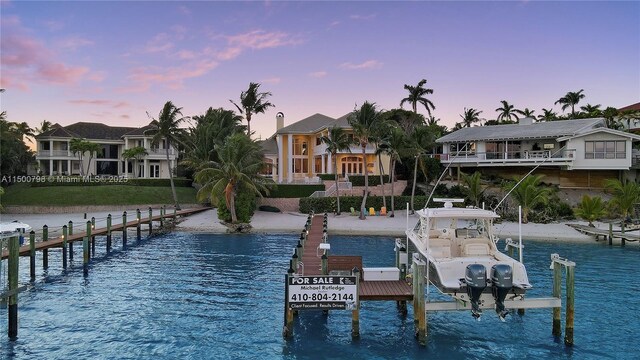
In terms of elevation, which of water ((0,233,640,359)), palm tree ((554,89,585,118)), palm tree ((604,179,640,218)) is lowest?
water ((0,233,640,359))

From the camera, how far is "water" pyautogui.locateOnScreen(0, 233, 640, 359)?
13836 millimetres

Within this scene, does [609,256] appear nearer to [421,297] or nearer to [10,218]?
[421,297]

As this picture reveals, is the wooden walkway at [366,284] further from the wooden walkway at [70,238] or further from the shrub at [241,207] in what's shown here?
the shrub at [241,207]

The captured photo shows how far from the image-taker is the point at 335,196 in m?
49.8

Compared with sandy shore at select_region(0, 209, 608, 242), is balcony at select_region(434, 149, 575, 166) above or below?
above

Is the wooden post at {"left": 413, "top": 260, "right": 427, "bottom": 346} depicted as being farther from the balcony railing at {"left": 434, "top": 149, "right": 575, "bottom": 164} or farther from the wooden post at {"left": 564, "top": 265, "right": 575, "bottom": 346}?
the balcony railing at {"left": 434, "top": 149, "right": 575, "bottom": 164}

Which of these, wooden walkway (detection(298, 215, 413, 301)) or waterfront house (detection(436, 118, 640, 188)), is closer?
wooden walkway (detection(298, 215, 413, 301))

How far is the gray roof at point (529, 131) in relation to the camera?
Answer: 4709cm

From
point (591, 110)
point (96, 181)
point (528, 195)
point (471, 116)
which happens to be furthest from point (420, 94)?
point (96, 181)

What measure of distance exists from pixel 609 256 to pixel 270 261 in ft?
72.7

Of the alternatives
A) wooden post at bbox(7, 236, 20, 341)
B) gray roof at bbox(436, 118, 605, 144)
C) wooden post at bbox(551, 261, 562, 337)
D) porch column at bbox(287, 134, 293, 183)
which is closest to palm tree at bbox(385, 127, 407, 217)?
gray roof at bbox(436, 118, 605, 144)

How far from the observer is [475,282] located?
12.8 m

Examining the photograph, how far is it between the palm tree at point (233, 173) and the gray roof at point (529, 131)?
24.6 metres

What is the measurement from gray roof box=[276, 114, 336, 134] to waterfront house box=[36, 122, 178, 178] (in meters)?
19.7
